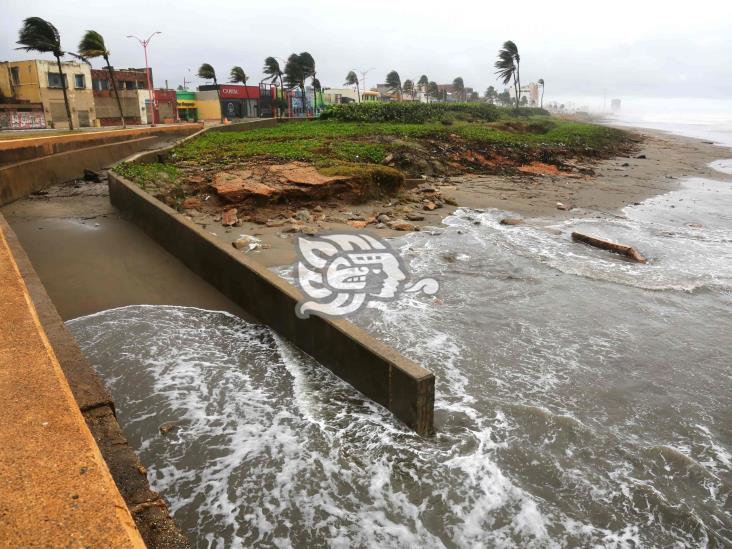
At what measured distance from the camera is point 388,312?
7.30 m

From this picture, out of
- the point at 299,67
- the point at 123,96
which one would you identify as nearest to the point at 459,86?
the point at 299,67

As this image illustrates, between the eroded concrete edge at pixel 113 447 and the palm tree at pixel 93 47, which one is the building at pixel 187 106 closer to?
the palm tree at pixel 93 47

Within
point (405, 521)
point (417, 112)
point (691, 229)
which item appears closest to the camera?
Result: point (405, 521)

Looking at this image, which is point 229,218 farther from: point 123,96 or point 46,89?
point 123,96

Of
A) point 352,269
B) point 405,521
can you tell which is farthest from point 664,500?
point 352,269

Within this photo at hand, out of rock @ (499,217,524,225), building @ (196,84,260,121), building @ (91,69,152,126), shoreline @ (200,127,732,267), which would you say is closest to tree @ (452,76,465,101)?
building @ (196,84,260,121)

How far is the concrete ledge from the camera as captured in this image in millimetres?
4509

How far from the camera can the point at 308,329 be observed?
19.2 feet

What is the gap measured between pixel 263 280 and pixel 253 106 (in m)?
69.3

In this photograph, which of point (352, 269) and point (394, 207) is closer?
point (352, 269)

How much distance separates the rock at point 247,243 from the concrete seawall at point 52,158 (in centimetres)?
695

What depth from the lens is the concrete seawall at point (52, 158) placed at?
1320cm

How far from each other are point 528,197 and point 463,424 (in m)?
13.4

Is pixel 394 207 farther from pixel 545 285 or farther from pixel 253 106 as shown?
pixel 253 106
